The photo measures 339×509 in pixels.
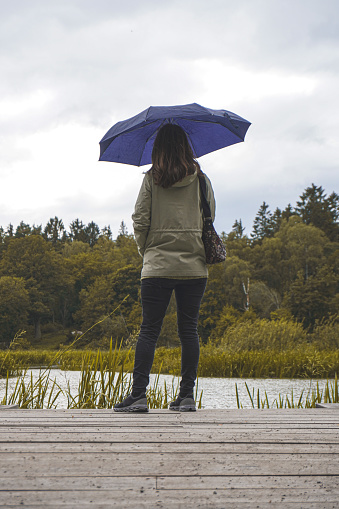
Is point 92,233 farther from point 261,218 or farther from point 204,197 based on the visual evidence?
point 204,197

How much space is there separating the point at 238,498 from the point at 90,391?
7.09 feet

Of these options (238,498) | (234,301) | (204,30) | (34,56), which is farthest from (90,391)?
(234,301)

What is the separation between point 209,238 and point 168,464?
1193 millimetres

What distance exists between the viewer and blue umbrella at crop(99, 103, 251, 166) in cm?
274

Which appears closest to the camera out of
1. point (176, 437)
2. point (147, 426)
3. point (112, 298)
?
point (176, 437)

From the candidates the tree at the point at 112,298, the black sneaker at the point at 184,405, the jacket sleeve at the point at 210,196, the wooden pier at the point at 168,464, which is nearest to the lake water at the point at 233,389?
the black sneaker at the point at 184,405

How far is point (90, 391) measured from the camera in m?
3.46

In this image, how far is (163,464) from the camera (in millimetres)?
1585

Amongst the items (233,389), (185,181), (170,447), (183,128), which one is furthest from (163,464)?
(233,389)

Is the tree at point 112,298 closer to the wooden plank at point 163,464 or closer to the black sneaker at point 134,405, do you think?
the black sneaker at point 134,405

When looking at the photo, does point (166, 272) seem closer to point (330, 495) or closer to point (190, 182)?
point (190, 182)

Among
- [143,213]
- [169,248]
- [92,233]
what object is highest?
[92,233]

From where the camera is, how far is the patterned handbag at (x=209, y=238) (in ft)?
8.27

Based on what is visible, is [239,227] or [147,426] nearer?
[147,426]
